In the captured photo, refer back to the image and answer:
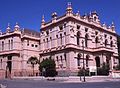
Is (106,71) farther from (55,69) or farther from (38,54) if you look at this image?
(38,54)

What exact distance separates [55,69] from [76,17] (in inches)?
541

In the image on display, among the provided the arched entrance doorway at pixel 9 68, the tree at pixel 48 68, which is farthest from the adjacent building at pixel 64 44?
the tree at pixel 48 68

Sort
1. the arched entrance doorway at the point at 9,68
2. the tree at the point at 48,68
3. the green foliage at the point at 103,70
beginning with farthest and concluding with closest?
the arched entrance doorway at the point at 9,68
the tree at the point at 48,68
the green foliage at the point at 103,70

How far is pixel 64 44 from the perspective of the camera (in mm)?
57562

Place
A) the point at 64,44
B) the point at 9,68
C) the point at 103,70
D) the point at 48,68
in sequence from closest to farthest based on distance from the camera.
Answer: the point at 103,70, the point at 48,68, the point at 64,44, the point at 9,68

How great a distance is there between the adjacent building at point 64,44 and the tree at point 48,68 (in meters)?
2.10

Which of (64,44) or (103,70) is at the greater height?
(64,44)

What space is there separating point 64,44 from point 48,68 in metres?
7.10

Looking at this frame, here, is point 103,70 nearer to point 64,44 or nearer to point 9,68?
point 64,44

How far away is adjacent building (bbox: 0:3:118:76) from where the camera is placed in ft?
186

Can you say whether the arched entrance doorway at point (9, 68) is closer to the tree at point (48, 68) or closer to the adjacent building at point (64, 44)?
the adjacent building at point (64, 44)

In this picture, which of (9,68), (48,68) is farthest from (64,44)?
(9,68)

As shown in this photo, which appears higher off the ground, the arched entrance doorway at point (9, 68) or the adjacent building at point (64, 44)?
the adjacent building at point (64, 44)

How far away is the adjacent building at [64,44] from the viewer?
186ft
